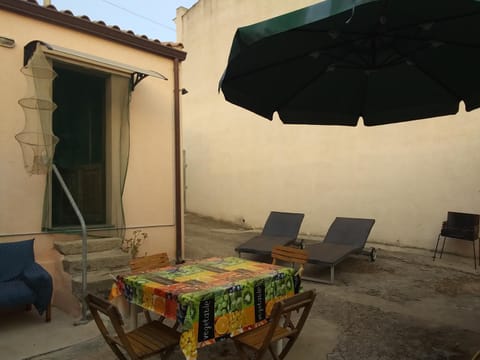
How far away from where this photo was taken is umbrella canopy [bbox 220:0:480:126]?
2.38m

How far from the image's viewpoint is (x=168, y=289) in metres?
2.65

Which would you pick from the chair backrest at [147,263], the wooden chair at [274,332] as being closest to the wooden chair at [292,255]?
the wooden chair at [274,332]

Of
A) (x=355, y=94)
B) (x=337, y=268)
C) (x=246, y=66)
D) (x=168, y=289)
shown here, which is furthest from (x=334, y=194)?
(x=168, y=289)

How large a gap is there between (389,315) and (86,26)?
5.39 m

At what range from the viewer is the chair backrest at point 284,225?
716 cm

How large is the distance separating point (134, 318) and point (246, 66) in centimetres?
228

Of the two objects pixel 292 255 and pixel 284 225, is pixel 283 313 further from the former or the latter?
pixel 284 225

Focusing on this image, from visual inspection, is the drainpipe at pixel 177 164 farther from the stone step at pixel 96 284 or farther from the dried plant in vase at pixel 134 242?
the stone step at pixel 96 284

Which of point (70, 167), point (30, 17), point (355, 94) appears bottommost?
point (70, 167)

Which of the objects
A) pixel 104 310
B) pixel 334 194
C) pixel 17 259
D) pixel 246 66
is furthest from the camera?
pixel 334 194

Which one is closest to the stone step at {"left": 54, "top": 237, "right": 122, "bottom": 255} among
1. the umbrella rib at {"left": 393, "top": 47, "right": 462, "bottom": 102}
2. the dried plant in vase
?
the dried plant in vase

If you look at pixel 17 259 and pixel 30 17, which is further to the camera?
pixel 30 17

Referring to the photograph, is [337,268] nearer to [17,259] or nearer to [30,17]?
[17,259]

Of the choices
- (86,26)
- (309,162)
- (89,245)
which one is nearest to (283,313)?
(89,245)
